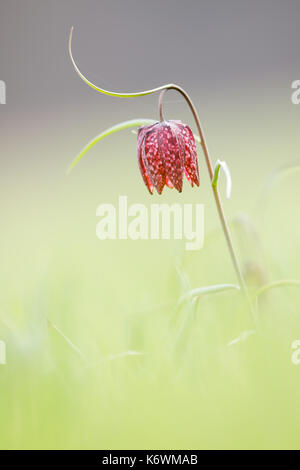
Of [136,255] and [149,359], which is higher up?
[136,255]

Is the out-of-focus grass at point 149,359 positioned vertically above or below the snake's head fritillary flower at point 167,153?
below

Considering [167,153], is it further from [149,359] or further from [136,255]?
[136,255]

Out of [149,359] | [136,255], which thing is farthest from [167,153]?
[136,255]

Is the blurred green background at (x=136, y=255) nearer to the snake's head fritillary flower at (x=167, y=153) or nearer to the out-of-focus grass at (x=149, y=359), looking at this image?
the out-of-focus grass at (x=149, y=359)

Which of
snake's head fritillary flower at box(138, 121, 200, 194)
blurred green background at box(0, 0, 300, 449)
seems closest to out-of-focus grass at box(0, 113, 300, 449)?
blurred green background at box(0, 0, 300, 449)

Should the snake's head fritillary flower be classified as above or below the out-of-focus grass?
above

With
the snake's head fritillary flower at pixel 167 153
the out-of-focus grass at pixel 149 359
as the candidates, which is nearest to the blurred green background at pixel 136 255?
the out-of-focus grass at pixel 149 359

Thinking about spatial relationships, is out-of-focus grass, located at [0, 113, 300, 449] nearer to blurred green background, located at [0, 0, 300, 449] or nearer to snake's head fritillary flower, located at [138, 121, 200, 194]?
blurred green background, located at [0, 0, 300, 449]
